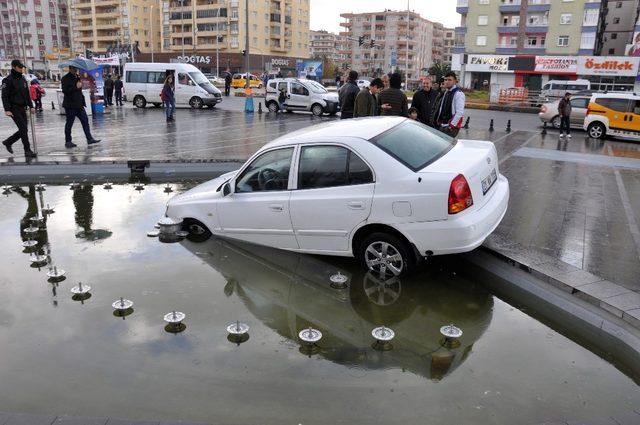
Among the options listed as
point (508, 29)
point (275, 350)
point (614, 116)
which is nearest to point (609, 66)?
point (508, 29)

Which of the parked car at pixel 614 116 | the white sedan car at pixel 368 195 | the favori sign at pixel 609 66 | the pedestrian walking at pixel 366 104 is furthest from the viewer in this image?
the favori sign at pixel 609 66

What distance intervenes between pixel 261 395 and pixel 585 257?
13.3ft

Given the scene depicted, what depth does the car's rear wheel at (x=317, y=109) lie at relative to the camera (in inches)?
973

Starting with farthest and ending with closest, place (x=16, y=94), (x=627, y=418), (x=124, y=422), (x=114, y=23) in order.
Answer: (x=114, y=23) → (x=16, y=94) → (x=627, y=418) → (x=124, y=422)

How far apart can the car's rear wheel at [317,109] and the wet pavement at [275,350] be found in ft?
62.7

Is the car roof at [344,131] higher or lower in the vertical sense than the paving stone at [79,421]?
higher

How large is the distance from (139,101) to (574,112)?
21.1 m

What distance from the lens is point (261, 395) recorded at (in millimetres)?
3604

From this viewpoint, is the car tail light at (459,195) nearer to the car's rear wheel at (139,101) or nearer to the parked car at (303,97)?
the parked car at (303,97)

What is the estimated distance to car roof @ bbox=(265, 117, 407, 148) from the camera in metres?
5.65

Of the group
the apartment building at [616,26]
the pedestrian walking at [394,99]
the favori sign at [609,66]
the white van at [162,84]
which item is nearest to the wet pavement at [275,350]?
the pedestrian walking at [394,99]

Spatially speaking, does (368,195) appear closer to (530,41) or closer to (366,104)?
(366,104)

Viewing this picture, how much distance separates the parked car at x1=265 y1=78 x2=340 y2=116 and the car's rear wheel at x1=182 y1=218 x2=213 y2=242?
18.4m

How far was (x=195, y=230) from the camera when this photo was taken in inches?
277
